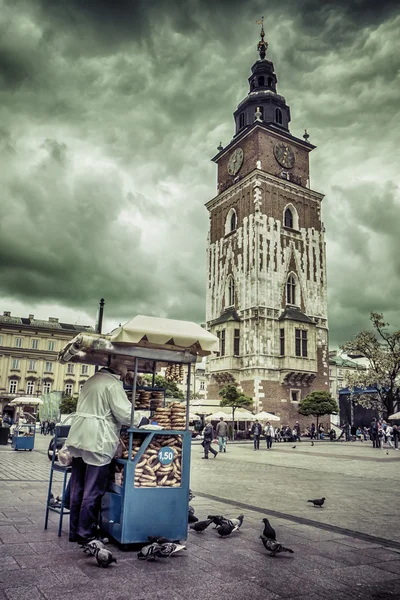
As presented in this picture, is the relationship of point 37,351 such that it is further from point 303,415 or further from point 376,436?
point 376,436

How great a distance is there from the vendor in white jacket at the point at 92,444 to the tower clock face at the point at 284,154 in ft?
143

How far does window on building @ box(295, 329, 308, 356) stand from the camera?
40719mm

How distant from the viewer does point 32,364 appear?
69.9m

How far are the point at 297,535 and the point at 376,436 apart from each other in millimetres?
24871

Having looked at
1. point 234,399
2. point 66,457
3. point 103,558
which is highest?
point 234,399

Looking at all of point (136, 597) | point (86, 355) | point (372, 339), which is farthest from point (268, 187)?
point (136, 597)

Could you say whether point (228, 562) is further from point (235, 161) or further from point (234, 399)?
point (235, 161)

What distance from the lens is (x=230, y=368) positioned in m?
40.8

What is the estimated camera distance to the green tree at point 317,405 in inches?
1475

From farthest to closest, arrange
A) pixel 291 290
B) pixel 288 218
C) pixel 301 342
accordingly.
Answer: pixel 288 218 → pixel 291 290 → pixel 301 342

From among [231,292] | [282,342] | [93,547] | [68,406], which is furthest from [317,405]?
[93,547]

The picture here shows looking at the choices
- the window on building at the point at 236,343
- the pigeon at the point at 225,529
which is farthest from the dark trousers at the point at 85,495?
the window on building at the point at 236,343

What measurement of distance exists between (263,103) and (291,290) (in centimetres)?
2015

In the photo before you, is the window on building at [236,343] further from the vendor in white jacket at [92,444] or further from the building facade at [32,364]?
the vendor in white jacket at [92,444]
